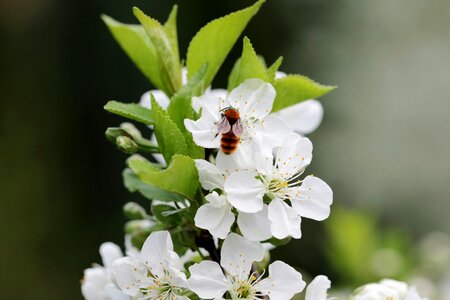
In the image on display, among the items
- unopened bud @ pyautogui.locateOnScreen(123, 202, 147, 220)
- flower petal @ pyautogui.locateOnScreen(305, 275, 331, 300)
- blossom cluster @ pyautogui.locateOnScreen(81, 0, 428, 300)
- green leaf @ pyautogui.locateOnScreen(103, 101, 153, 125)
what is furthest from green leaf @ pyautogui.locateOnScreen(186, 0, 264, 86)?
flower petal @ pyautogui.locateOnScreen(305, 275, 331, 300)

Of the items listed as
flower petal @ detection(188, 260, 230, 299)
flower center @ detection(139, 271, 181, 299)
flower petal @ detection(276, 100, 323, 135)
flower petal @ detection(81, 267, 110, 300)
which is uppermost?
flower petal @ detection(276, 100, 323, 135)

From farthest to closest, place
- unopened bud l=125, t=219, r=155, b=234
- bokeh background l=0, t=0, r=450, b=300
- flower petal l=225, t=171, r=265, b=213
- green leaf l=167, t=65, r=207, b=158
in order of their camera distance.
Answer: bokeh background l=0, t=0, r=450, b=300, unopened bud l=125, t=219, r=155, b=234, green leaf l=167, t=65, r=207, b=158, flower petal l=225, t=171, r=265, b=213

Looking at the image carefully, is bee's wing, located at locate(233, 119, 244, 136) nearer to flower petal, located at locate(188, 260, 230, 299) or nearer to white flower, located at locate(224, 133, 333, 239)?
white flower, located at locate(224, 133, 333, 239)

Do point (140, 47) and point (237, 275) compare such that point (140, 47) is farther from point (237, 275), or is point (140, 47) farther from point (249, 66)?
point (237, 275)

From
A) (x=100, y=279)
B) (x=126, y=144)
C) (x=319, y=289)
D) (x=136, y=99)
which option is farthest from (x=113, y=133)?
(x=136, y=99)

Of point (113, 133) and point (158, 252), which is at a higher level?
point (113, 133)

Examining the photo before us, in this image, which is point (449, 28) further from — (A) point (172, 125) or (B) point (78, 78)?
(A) point (172, 125)

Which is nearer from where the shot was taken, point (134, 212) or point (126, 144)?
point (126, 144)
